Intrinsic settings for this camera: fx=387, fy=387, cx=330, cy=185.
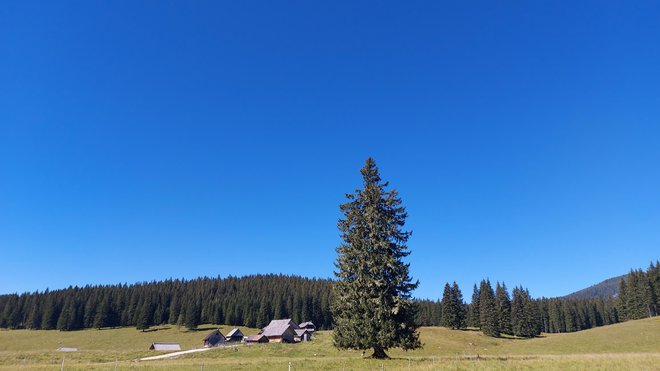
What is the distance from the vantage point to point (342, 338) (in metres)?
30.8

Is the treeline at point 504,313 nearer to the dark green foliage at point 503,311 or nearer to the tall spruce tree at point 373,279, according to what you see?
the dark green foliage at point 503,311

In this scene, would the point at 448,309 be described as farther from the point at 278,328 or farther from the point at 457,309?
the point at 278,328

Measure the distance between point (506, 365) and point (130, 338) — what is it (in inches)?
5085

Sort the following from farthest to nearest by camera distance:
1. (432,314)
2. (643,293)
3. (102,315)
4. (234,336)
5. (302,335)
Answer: (432,314) < (102,315) < (643,293) < (234,336) < (302,335)

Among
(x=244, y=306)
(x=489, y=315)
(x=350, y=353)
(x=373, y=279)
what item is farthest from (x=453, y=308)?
(x=373, y=279)

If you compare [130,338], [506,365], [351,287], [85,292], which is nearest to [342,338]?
[351,287]

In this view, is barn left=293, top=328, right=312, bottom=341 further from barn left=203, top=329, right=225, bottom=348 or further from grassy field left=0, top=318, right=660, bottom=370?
barn left=203, top=329, right=225, bottom=348

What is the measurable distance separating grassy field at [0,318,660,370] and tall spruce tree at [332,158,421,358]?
6.01ft

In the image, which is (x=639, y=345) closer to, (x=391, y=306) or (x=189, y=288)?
(x=391, y=306)

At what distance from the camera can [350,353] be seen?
5647 cm

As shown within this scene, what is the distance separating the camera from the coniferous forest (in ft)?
412

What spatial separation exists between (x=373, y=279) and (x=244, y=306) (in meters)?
134

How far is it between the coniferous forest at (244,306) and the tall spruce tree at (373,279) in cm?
9603

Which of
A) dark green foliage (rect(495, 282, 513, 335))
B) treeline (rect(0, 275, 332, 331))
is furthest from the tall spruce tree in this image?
treeline (rect(0, 275, 332, 331))
